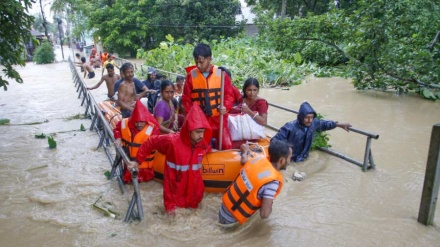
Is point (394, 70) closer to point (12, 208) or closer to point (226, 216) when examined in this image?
point (226, 216)

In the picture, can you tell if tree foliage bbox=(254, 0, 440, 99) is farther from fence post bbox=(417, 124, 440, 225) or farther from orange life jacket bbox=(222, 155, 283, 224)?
orange life jacket bbox=(222, 155, 283, 224)

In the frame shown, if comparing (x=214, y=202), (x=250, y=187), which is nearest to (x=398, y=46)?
(x=214, y=202)

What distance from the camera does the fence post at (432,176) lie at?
3.10 meters

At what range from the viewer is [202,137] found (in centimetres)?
333

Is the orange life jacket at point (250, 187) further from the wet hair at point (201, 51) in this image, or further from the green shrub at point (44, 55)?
the green shrub at point (44, 55)

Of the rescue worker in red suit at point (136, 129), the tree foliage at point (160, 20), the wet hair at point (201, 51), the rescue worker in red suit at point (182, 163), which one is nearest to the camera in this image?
the rescue worker in red suit at point (182, 163)

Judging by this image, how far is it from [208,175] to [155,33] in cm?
2367

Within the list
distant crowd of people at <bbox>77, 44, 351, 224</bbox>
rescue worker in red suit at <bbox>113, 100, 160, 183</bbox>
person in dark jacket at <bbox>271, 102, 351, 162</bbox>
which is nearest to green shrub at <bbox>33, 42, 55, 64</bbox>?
distant crowd of people at <bbox>77, 44, 351, 224</bbox>

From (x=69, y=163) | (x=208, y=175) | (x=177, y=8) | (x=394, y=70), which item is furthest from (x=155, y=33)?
(x=208, y=175)

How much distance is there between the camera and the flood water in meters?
3.33

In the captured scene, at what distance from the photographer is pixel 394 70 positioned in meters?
9.75

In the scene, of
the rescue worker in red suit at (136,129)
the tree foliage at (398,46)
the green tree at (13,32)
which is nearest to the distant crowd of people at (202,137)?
the rescue worker in red suit at (136,129)

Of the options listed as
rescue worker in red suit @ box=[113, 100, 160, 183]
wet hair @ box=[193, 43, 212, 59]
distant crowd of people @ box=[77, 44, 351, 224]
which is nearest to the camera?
distant crowd of people @ box=[77, 44, 351, 224]

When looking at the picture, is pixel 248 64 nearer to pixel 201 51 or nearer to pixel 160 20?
pixel 201 51
